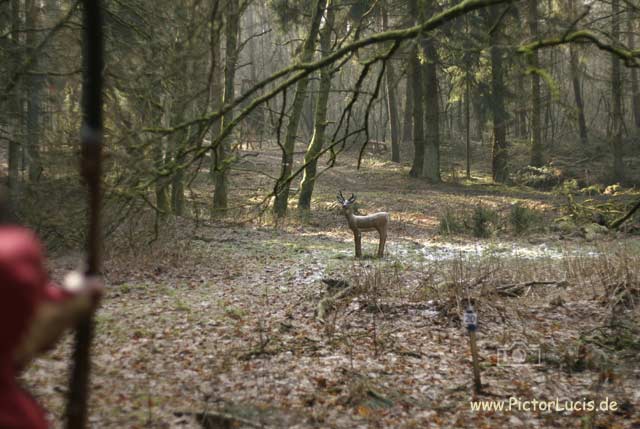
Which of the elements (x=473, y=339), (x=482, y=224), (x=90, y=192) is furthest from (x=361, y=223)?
(x=90, y=192)

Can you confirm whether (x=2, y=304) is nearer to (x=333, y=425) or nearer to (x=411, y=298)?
(x=333, y=425)

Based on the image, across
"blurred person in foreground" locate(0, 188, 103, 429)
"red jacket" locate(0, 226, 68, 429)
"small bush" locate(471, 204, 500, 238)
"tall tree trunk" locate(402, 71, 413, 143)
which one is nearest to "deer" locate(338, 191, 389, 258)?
"small bush" locate(471, 204, 500, 238)

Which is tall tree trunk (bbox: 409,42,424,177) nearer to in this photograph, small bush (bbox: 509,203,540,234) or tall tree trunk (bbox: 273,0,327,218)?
tall tree trunk (bbox: 273,0,327,218)

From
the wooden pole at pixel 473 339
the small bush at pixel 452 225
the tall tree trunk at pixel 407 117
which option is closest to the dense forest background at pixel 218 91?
the wooden pole at pixel 473 339

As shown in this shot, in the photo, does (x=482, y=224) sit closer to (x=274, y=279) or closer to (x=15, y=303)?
(x=274, y=279)

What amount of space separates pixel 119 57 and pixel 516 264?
25.1 feet

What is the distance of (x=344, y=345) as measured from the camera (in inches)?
250

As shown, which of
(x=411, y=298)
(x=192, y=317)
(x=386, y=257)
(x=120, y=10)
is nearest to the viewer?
(x=192, y=317)

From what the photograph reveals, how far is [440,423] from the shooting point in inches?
183

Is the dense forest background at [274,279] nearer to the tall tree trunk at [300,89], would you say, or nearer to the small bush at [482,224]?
the small bush at [482,224]

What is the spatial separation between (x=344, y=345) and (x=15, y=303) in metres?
5.23

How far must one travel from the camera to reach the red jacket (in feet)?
4.52

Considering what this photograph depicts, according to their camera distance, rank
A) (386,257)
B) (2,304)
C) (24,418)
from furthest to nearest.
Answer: (386,257) < (24,418) < (2,304)

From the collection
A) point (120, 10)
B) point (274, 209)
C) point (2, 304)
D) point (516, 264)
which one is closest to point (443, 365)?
point (516, 264)
